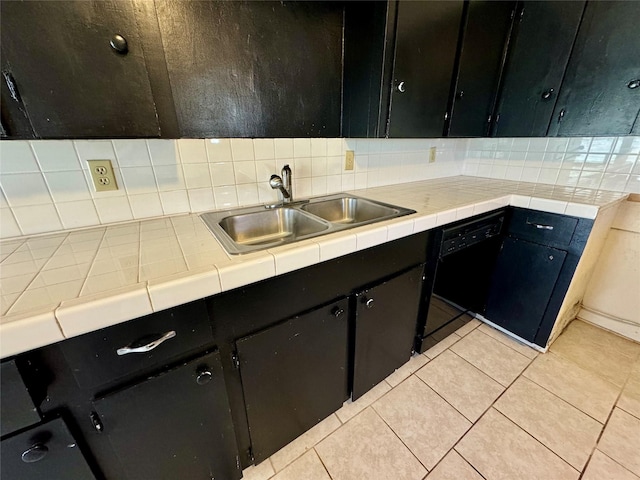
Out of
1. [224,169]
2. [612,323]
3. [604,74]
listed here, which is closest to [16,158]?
[224,169]

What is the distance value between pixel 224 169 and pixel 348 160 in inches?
28.4

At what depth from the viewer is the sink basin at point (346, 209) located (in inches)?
54.6

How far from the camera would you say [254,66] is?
111 centimetres

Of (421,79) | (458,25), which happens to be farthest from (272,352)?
(458,25)

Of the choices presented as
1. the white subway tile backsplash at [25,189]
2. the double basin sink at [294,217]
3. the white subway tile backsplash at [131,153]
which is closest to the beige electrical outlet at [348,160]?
the double basin sink at [294,217]

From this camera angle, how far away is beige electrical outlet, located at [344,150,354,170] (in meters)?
1.55

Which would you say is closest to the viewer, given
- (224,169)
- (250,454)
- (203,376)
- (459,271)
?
(203,376)

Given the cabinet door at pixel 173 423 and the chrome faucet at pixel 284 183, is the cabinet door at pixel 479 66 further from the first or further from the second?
the cabinet door at pixel 173 423

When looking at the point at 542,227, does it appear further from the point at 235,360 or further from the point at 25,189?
the point at 25,189

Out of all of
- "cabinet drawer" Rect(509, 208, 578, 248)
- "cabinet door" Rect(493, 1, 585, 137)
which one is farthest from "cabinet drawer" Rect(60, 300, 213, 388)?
"cabinet door" Rect(493, 1, 585, 137)

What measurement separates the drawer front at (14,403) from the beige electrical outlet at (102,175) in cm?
69

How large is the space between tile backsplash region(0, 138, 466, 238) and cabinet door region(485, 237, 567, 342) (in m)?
1.05

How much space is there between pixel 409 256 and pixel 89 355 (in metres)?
1.12

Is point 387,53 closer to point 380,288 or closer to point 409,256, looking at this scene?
point 409,256
